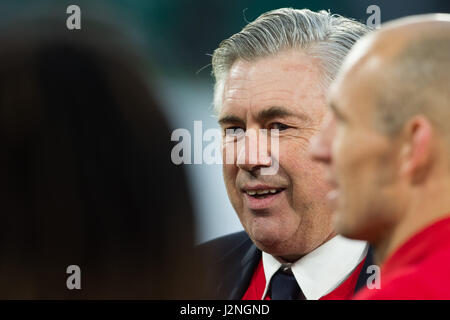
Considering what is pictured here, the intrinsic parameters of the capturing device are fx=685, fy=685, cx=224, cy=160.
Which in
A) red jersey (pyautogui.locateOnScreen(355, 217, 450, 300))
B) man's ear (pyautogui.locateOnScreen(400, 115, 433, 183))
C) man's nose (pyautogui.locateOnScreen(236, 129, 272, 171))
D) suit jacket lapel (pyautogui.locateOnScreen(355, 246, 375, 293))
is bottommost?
suit jacket lapel (pyautogui.locateOnScreen(355, 246, 375, 293))

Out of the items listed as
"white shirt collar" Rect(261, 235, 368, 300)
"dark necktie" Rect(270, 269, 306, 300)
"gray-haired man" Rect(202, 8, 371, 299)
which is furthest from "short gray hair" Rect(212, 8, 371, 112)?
"dark necktie" Rect(270, 269, 306, 300)

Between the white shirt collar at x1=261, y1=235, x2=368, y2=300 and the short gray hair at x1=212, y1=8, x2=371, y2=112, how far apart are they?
0.51 metres

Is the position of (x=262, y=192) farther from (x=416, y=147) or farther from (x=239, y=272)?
(x=416, y=147)

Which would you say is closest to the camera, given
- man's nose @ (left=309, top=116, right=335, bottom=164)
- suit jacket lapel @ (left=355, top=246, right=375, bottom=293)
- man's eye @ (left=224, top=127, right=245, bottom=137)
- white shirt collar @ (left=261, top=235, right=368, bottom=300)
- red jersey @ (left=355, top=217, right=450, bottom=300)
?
red jersey @ (left=355, top=217, right=450, bottom=300)

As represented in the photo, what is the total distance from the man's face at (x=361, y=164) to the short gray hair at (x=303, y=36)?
112cm

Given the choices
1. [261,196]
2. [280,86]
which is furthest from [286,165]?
[280,86]

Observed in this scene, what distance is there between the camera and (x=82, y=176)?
28.0 inches

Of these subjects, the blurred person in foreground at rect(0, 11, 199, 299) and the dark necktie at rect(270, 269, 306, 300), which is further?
the dark necktie at rect(270, 269, 306, 300)

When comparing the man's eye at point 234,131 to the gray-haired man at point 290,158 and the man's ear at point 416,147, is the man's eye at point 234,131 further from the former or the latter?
the man's ear at point 416,147

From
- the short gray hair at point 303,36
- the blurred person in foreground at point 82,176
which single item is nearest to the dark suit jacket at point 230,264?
the short gray hair at point 303,36

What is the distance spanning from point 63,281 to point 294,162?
1.50 m

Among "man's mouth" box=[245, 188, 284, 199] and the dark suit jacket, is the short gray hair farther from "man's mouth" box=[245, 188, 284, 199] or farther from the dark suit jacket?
the dark suit jacket

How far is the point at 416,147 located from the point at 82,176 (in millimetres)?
531

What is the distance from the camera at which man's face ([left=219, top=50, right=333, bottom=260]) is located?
2166 millimetres
